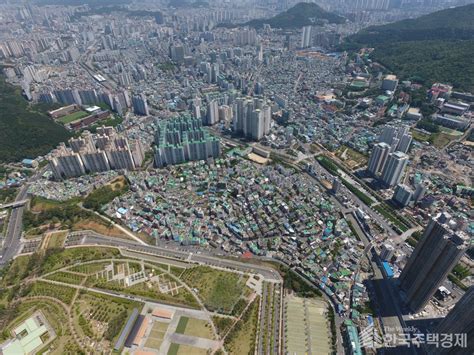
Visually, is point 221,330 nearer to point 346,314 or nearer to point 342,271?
point 346,314

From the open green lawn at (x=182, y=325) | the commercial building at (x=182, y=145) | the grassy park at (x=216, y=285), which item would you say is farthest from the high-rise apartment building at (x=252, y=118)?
the open green lawn at (x=182, y=325)

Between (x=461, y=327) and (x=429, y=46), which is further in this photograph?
(x=429, y=46)

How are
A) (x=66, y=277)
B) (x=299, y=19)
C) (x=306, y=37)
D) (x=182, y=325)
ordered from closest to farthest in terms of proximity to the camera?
(x=182, y=325) < (x=66, y=277) < (x=306, y=37) < (x=299, y=19)

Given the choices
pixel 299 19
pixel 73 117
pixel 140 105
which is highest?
pixel 299 19

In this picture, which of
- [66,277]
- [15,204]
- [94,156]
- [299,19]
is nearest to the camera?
[66,277]

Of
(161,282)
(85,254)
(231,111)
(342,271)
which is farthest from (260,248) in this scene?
(231,111)

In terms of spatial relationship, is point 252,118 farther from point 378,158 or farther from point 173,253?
point 173,253

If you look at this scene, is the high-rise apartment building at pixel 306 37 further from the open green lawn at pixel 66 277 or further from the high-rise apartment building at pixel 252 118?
the open green lawn at pixel 66 277

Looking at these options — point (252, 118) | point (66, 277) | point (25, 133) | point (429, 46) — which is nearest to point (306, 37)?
point (429, 46)

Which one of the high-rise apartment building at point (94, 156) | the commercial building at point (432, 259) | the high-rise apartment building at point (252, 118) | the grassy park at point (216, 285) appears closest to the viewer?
the commercial building at point (432, 259)
